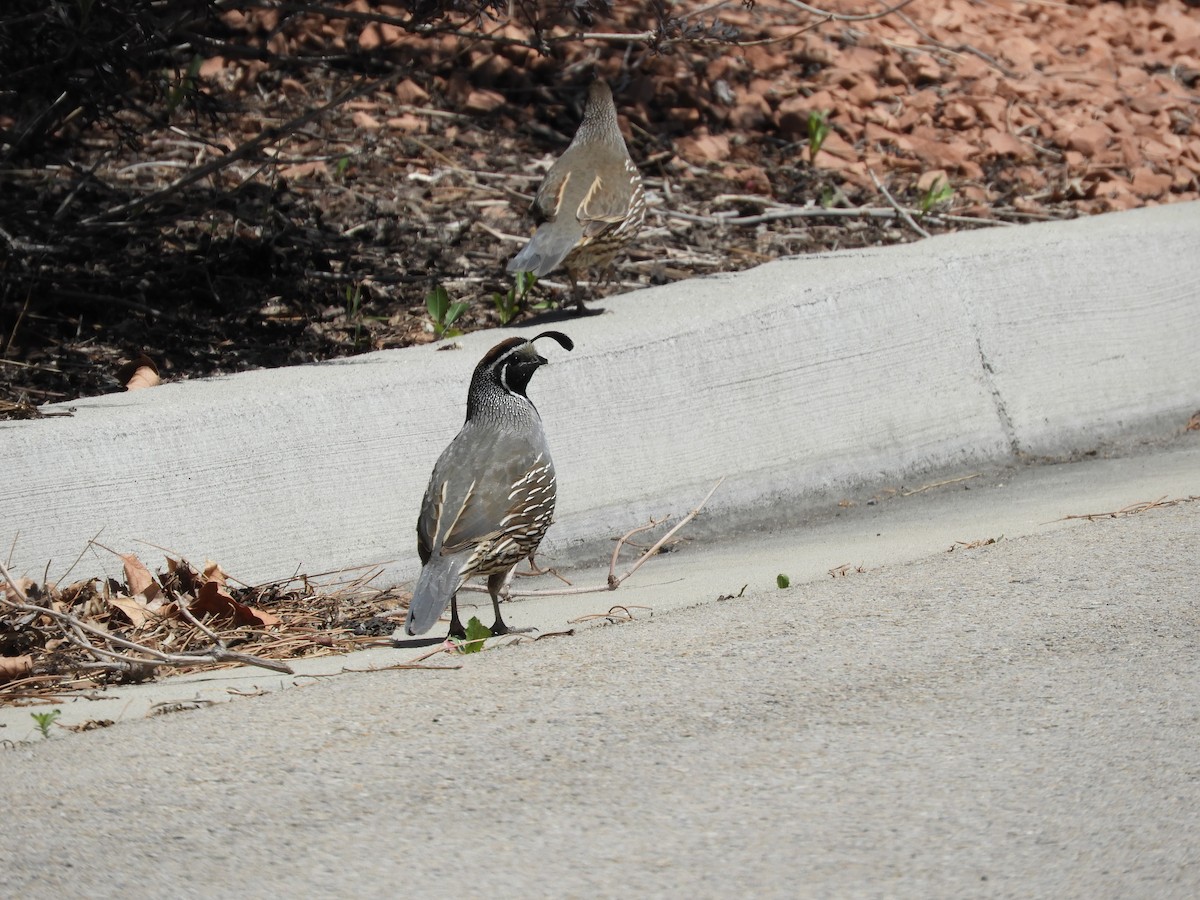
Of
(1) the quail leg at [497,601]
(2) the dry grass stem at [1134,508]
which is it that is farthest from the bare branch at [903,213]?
(1) the quail leg at [497,601]

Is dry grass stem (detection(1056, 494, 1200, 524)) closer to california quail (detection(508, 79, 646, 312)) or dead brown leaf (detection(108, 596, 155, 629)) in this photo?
california quail (detection(508, 79, 646, 312))

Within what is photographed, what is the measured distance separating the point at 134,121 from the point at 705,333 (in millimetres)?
4124

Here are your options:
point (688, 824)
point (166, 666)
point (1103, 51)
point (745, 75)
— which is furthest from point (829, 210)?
point (688, 824)

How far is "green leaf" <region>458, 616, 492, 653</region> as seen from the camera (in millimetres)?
4883

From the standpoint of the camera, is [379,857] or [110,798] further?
[110,798]

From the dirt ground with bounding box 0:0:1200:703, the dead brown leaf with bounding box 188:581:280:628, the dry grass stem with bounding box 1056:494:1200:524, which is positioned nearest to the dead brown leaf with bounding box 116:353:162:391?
the dirt ground with bounding box 0:0:1200:703

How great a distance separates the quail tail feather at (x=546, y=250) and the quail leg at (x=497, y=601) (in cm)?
180

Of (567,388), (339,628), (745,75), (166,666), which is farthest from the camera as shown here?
(745,75)

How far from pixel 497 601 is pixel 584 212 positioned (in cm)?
252

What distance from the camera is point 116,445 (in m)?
5.82

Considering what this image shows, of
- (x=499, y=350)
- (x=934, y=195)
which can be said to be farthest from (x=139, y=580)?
(x=934, y=195)

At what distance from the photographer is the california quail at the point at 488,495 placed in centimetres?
523

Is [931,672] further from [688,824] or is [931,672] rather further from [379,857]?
[379,857]

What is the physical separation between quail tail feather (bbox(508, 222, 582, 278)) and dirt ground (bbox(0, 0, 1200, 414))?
703 millimetres
